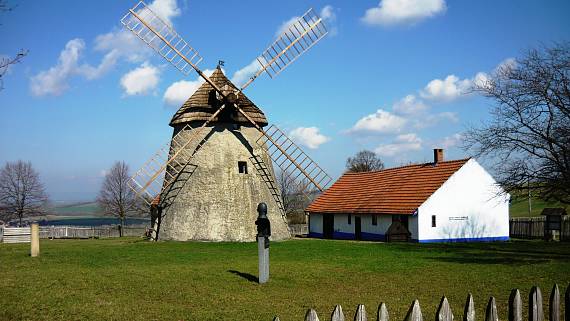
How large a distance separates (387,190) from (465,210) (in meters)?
4.81

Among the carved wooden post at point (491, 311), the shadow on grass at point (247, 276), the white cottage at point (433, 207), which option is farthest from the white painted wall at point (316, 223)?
the carved wooden post at point (491, 311)

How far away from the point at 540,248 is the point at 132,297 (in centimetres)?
1908

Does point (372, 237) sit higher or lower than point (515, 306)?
lower

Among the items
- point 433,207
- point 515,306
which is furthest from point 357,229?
point 515,306

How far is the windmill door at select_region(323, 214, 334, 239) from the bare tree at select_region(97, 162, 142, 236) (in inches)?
860

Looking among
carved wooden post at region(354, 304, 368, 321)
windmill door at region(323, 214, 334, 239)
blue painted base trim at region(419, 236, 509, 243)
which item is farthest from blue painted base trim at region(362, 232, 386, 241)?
carved wooden post at region(354, 304, 368, 321)

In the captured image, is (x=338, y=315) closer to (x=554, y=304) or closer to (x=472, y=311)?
(x=472, y=311)

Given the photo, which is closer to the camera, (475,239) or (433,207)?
(433,207)

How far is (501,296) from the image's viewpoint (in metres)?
11.1

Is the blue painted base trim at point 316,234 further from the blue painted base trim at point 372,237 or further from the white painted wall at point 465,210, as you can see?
the white painted wall at point 465,210

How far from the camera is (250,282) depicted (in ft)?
43.7

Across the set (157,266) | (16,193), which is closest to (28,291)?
(157,266)

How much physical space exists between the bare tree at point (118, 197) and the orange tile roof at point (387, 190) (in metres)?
22.5

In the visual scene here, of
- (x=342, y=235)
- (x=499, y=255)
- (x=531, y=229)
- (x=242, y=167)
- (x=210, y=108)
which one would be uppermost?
(x=210, y=108)
